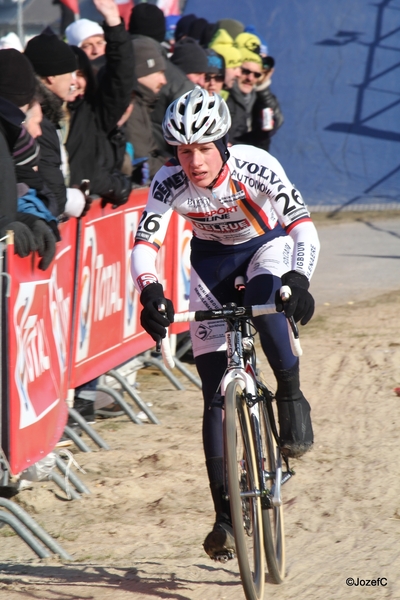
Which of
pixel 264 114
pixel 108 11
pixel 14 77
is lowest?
pixel 264 114

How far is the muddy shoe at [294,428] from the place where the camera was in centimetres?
455

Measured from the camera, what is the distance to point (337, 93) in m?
17.5

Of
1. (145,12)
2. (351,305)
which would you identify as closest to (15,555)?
(145,12)

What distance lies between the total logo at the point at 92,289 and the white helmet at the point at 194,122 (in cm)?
235

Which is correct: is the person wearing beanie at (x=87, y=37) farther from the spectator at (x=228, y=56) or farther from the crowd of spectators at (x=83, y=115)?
the spectator at (x=228, y=56)

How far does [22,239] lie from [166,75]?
4183 mm

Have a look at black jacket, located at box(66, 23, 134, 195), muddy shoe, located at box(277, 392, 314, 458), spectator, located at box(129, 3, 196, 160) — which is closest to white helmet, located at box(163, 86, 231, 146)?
muddy shoe, located at box(277, 392, 314, 458)

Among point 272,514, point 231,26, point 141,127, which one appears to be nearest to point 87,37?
point 141,127

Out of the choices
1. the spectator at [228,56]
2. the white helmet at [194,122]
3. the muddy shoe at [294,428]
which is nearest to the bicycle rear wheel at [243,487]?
the muddy shoe at [294,428]

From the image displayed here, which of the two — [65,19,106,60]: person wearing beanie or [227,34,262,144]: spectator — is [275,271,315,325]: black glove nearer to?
[65,19,106,60]: person wearing beanie

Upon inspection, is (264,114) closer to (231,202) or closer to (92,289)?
(92,289)

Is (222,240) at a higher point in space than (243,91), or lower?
higher

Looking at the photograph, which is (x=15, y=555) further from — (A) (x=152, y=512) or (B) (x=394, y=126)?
(B) (x=394, y=126)

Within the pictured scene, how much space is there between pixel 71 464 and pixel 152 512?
893mm
